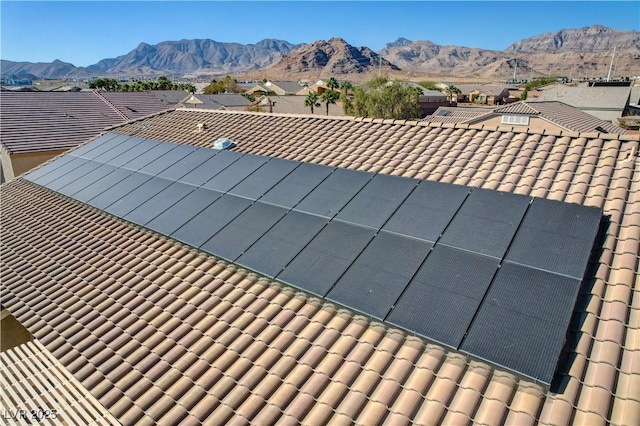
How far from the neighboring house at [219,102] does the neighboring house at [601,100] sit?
50684mm

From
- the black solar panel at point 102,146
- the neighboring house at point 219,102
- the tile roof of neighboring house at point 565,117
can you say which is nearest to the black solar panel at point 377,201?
the black solar panel at point 102,146

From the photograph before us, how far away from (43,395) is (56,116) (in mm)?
25087

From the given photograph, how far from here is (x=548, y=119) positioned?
31.9m

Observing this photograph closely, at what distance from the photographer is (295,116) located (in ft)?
48.3

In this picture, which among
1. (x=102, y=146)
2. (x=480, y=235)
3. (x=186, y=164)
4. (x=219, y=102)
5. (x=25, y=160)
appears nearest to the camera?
(x=480, y=235)

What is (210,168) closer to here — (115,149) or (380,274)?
(115,149)

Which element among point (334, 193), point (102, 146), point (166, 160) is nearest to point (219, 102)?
point (102, 146)

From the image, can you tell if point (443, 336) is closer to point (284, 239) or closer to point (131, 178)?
point (284, 239)

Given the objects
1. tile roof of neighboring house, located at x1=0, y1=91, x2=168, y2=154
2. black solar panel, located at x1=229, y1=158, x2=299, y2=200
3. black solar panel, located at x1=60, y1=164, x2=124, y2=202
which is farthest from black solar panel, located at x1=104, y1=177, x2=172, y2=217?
tile roof of neighboring house, located at x1=0, y1=91, x2=168, y2=154

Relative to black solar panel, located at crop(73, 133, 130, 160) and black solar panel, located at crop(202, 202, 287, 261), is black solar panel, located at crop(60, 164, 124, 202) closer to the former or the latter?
black solar panel, located at crop(73, 133, 130, 160)

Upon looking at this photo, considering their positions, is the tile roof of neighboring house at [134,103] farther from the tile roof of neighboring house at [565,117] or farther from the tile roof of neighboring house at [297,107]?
the tile roof of neighboring house at [297,107]

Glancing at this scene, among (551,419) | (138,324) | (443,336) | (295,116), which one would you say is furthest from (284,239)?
(295,116)

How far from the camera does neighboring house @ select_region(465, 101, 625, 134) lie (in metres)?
31.4

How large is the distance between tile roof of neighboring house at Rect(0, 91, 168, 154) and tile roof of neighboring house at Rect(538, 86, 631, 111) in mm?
54407
